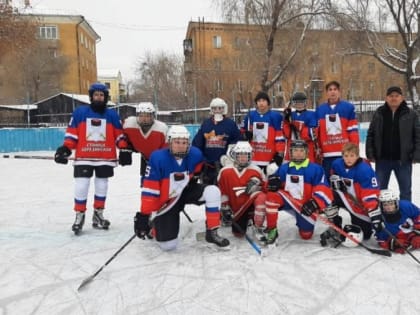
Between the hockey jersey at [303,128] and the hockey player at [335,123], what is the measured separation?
75 millimetres

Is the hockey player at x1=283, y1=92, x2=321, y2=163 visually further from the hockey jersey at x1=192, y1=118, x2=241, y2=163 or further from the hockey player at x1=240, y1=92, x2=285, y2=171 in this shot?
the hockey jersey at x1=192, y1=118, x2=241, y2=163

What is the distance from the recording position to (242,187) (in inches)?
148

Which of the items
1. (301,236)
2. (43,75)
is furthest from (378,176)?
(43,75)

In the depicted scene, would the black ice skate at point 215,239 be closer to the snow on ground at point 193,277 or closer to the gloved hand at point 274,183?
the snow on ground at point 193,277

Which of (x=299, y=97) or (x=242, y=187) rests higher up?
(x=299, y=97)

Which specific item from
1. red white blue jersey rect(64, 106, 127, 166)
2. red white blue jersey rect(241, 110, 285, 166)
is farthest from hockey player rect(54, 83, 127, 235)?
red white blue jersey rect(241, 110, 285, 166)

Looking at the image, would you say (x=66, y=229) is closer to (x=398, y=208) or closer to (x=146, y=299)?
(x=146, y=299)

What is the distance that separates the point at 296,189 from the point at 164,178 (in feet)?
4.07

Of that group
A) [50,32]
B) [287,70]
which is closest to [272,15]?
[287,70]

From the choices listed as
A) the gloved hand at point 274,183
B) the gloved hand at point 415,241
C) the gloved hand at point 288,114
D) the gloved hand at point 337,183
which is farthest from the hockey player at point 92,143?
the gloved hand at point 415,241

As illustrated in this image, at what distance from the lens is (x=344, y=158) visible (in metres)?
3.60

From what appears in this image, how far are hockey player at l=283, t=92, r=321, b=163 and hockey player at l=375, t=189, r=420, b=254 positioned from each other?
1.10m

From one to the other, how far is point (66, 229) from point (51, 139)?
1106cm

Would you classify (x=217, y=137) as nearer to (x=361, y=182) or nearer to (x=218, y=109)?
A: (x=218, y=109)
